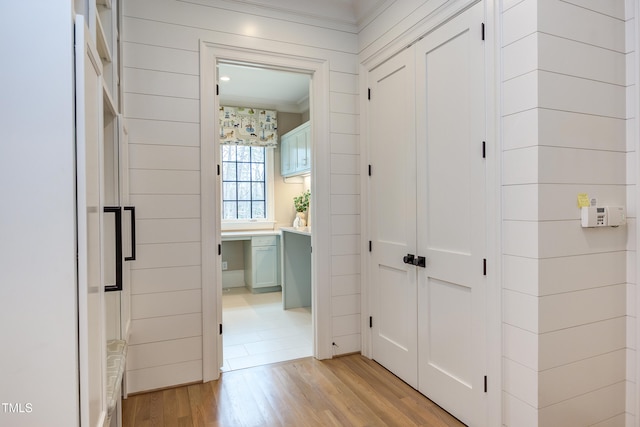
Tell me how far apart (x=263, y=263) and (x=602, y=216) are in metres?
4.04

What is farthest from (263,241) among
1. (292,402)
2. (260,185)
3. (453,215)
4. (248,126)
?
(453,215)

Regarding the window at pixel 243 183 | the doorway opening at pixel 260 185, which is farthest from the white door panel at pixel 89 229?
the window at pixel 243 183

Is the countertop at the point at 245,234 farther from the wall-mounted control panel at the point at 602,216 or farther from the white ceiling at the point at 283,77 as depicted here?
the wall-mounted control panel at the point at 602,216

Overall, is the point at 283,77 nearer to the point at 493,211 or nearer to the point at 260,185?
the point at 260,185

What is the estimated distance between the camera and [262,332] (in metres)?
3.58

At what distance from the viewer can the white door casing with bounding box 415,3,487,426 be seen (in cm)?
193

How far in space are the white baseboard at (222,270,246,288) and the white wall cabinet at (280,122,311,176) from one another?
5.36 feet

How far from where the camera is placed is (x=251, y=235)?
4.98 meters

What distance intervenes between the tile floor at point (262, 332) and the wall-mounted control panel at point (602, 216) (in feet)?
7.15

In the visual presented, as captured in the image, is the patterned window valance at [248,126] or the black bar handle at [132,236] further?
the patterned window valance at [248,126]

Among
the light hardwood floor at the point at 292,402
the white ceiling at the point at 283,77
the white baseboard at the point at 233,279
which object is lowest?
the light hardwood floor at the point at 292,402

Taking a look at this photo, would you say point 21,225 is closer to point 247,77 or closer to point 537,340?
point 537,340

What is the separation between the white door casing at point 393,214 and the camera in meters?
2.46

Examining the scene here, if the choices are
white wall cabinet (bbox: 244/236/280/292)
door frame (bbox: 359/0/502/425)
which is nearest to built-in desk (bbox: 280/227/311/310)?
white wall cabinet (bbox: 244/236/280/292)
